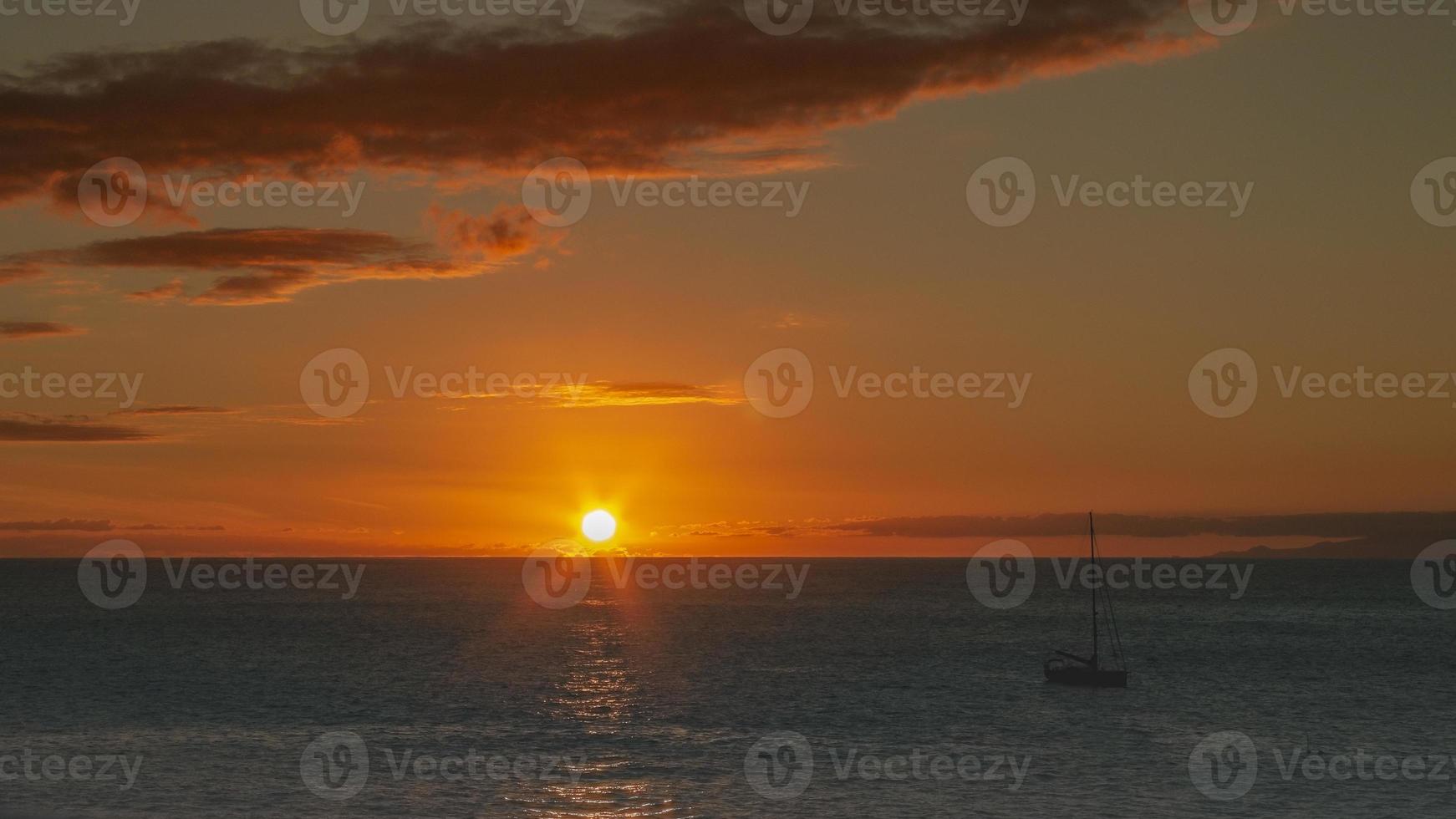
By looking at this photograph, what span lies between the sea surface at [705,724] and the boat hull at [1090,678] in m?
1.92

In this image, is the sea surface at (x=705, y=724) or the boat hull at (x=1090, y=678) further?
the boat hull at (x=1090, y=678)

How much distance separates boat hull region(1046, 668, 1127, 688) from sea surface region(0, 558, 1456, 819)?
192 centimetres

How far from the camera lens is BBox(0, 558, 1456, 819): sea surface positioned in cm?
5088

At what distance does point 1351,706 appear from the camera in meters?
83.7

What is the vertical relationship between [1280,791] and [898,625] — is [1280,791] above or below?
below

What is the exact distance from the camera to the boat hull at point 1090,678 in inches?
3590

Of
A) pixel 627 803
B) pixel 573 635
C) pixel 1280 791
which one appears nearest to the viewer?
pixel 627 803

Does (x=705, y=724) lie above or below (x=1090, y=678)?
below

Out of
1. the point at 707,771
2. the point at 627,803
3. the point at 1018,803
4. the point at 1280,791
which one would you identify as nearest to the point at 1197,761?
the point at 1280,791

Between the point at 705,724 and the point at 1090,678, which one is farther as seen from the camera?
the point at 1090,678

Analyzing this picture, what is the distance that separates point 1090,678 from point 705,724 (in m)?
33.5

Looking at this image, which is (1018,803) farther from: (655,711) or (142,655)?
(142,655)

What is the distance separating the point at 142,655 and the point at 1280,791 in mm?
97899

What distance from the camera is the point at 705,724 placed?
71562mm
